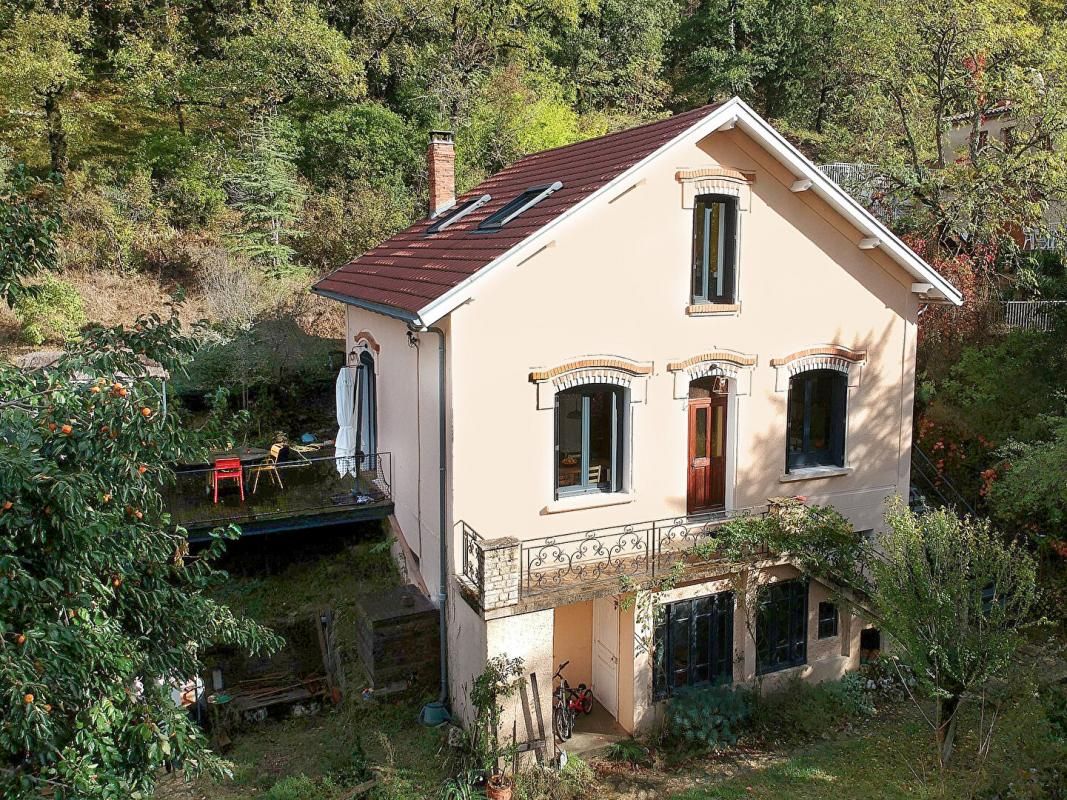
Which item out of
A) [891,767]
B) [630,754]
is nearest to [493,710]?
[630,754]

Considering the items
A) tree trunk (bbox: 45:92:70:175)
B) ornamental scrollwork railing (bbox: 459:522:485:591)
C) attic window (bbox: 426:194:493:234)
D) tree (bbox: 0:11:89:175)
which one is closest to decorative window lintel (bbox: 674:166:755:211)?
attic window (bbox: 426:194:493:234)

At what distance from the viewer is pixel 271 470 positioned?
16219 mm

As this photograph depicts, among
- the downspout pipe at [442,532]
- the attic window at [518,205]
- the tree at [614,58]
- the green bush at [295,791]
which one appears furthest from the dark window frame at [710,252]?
the tree at [614,58]

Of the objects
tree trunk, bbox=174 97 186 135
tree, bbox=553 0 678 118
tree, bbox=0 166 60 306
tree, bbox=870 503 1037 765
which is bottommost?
tree, bbox=870 503 1037 765

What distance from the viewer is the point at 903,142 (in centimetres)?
2339

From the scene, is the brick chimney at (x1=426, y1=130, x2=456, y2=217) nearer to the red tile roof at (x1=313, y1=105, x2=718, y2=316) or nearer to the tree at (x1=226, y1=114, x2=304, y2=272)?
the red tile roof at (x1=313, y1=105, x2=718, y2=316)

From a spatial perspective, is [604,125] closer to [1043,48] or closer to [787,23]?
[787,23]

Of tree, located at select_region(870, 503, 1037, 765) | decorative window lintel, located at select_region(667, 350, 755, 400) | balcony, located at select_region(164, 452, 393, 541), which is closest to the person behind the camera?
tree, located at select_region(870, 503, 1037, 765)

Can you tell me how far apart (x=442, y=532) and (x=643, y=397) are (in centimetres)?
356

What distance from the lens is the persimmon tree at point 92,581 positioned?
5.41m

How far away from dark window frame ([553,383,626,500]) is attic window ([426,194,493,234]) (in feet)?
16.5

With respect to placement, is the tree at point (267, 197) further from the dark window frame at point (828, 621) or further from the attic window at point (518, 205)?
the dark window frame at point (828, 621)

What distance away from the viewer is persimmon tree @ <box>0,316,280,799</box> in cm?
541

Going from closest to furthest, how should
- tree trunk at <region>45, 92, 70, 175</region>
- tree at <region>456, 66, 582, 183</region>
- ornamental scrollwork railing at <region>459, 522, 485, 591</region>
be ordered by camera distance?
ornamental scrollwork railing at <region>459, 522, 485, 591</region> < tree trunk at <region>45, 92, 70, 175</region> < tree at <region>456, 66, 582, 183</region>
